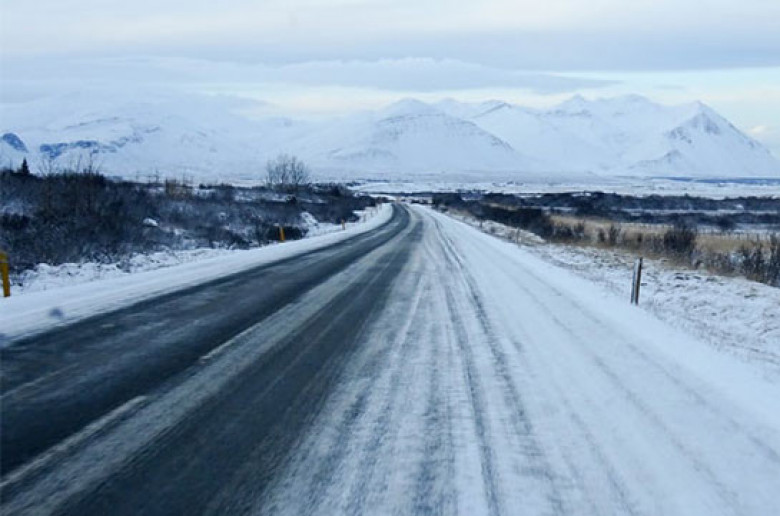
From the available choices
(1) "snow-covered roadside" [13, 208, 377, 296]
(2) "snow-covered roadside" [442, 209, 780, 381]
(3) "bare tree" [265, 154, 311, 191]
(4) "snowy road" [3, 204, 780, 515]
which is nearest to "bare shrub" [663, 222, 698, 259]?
(2) "snow-covered roadside" [442, 209, 780, 381]

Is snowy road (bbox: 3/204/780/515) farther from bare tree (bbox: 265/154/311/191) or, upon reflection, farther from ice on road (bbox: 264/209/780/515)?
bare tree (bbox: 265/154/311/191)

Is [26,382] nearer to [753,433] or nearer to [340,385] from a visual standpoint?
[340,385]

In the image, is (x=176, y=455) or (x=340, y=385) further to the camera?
(x=340, y=385)

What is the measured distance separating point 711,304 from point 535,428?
36.8 feet

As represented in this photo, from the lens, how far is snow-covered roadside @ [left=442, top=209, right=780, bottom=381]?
36.4ft

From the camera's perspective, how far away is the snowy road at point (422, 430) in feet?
14.9

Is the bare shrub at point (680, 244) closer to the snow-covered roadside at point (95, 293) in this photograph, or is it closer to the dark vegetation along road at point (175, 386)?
the snow-covered roadside at point (95, 293)

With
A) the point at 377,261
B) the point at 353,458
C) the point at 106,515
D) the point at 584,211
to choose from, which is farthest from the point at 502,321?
the point at 584,211

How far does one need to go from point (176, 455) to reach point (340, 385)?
2.21m

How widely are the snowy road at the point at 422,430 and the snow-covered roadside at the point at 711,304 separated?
1.45 metres

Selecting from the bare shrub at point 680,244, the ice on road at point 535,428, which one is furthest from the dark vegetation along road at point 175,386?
the bare shrub at point 680,244

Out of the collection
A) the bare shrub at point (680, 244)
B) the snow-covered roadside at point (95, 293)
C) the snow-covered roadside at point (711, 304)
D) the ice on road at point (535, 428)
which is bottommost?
the bare shrub at point (680, 244)

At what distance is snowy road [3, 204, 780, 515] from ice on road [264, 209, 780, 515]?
2cm

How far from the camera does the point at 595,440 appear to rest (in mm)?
5621
